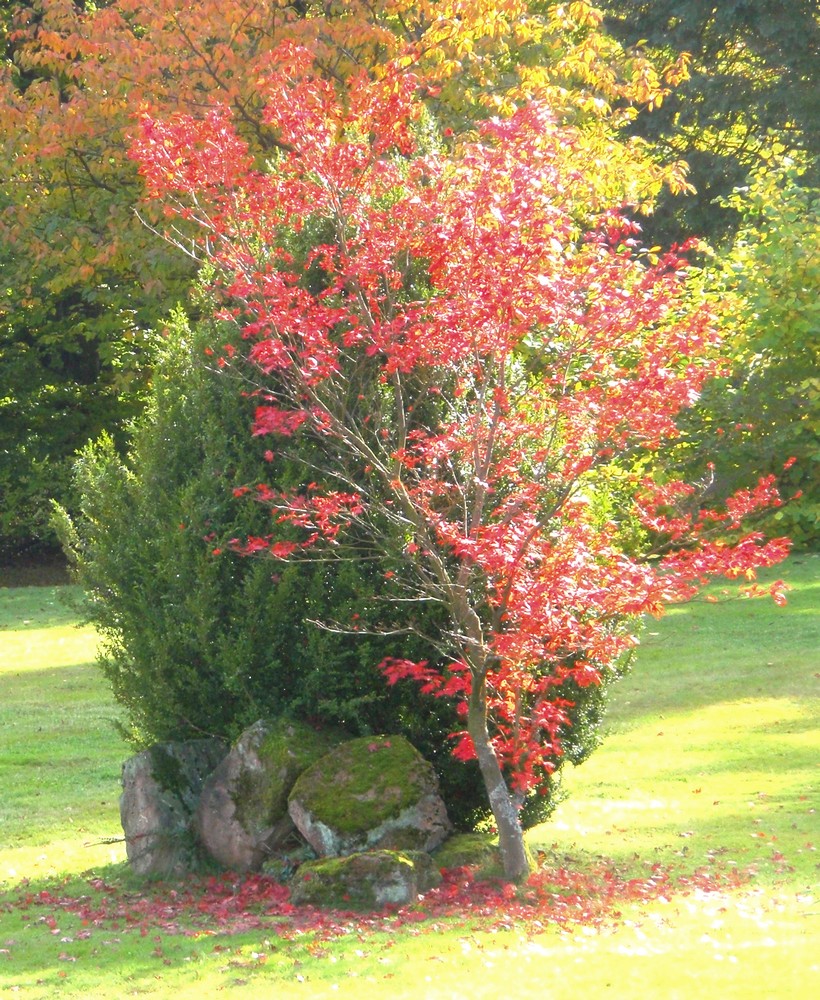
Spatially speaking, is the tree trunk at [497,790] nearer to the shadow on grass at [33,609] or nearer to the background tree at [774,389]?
the shadow on grass at [33,609]

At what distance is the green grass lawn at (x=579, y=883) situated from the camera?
5914 mm

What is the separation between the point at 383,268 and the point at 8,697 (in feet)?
27.5

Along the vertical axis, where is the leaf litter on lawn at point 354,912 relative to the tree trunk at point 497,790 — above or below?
below

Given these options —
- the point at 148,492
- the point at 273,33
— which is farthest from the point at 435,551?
the point at 273,33

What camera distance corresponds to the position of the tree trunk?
745 centimetres

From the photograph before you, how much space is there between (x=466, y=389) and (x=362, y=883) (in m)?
2.82

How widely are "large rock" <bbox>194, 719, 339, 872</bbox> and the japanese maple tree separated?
69 centimetres

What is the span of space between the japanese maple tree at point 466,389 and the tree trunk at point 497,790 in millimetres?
12

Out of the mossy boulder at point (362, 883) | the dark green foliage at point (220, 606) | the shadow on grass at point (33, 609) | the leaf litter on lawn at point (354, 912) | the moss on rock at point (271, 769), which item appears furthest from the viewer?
the shadow on grass at point (33, 609)

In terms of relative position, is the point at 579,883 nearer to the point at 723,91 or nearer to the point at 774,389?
the point at 774,389

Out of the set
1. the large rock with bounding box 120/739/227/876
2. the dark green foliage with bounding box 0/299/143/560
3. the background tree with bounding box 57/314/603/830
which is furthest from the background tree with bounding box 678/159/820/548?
the large rock with bounding box 120/739/227/876

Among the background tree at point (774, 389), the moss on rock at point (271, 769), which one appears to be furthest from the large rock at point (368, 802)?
the background tree at point (774, 389)

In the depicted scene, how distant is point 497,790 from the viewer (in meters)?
7.43

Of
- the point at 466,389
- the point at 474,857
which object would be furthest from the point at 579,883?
the point at 466,389
